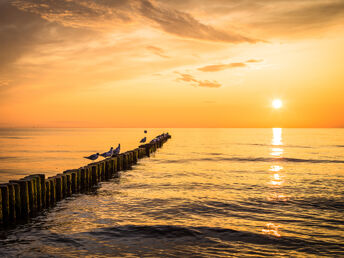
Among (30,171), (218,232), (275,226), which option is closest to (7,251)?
(218,232)

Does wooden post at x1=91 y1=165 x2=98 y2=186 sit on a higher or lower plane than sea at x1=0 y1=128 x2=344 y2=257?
higher

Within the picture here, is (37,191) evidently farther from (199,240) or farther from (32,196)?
(199,240)

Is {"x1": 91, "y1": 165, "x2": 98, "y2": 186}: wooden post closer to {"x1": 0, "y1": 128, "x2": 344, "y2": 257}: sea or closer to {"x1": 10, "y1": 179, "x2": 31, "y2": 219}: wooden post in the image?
{"x1": 0, "y1": 128, "x2": 344, "y2": 257}: sea

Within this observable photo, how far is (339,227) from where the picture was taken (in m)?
11.9

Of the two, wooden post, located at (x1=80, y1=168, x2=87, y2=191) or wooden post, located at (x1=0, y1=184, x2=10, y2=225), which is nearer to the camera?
wooden post, located at (x1=0, y1=184, x2=10, y2=225)

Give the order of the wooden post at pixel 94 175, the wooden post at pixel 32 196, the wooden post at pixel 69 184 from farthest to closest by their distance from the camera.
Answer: the wooden post at pixel 94 175, the wooden post at pixel 69 184, the wooden post at pixel 32 196

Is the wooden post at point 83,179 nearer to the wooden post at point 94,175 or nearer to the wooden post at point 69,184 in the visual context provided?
the wooden post at point 94,175

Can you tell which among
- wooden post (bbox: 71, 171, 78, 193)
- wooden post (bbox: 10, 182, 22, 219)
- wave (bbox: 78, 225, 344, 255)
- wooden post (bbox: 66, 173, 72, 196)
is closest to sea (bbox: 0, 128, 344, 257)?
wave (bbox: 78, 225, 344, 255)

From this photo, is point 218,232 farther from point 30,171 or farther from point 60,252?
point 30,171

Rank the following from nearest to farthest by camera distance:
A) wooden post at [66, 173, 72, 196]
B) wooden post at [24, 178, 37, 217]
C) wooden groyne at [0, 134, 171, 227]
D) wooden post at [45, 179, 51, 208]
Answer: wooden groyne at [0, 134, 171, 227] → wooden post at [24, 178, 37, 217] → wooden post at [45, 179, 51, 208] → wooden post at [66, 173, 72, 196]

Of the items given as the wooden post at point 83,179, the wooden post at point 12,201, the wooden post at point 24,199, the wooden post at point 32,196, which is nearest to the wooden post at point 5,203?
the wooden post at point 12,201

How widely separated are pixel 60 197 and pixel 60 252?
6.75 meters

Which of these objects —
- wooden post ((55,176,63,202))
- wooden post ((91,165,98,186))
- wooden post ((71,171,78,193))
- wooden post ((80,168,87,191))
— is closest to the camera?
wooden post ((55,176,63,202))

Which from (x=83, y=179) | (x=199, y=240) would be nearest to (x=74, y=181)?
(x=83, y=179)
